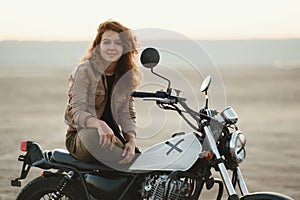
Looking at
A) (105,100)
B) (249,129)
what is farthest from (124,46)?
(249,129)

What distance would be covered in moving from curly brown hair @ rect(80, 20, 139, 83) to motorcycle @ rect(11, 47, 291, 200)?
0.74m

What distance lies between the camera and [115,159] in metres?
6.17

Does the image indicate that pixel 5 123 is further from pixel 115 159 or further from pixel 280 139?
pixel 115 159

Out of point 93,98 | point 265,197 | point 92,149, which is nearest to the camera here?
point 265,197

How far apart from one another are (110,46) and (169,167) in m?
1.07

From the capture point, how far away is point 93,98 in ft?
20.5

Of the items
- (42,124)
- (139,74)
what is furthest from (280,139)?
(139,74)

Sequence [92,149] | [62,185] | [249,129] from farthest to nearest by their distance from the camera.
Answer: [249,129] → [62,185] → [92,149]

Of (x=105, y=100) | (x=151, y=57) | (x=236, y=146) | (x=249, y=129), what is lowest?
(x=249, y=129)

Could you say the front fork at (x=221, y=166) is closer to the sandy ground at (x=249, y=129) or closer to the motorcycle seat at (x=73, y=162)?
the motorcycle seat at (x=73, y=162)

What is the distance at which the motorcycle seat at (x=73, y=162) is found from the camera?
20.3 feet

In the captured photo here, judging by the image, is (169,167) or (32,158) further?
(32,158)

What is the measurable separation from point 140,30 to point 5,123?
10872 mm

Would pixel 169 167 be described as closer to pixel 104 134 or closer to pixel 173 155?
pixel 173 155
